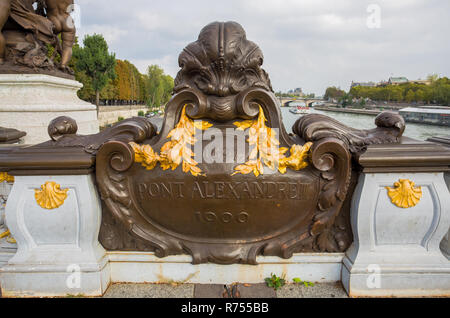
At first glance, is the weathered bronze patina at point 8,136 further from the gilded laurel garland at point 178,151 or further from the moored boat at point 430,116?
the moored boat at point 430,116

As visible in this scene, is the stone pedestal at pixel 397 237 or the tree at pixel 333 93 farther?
the tree at pixel 333 93

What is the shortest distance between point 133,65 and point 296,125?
2316 inches

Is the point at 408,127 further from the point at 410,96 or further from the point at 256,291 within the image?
the point at 410,96

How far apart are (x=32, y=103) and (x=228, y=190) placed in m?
5.24

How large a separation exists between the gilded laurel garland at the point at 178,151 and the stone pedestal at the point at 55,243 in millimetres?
497

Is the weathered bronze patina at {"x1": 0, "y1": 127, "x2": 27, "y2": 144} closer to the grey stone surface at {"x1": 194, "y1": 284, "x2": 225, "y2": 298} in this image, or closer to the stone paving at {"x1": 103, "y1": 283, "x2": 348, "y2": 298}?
the stone paving at {"x1": 103, "y1": 283, "x2": 348, "y2": 298}

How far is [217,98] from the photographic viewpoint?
224 cm

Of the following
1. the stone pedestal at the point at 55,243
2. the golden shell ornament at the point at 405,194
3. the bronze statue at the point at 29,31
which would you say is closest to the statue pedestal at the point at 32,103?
the bronze statue at the point at 29,31

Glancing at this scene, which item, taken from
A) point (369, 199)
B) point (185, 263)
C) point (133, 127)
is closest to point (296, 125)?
point (369, 199)

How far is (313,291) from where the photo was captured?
235 centimetres

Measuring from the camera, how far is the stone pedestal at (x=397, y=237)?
7.23 ft

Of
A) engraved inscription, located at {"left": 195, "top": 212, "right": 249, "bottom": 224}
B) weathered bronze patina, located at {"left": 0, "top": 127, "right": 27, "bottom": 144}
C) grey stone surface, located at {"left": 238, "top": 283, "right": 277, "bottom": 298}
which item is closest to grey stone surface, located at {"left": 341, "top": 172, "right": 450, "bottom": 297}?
grey stone surface, located at {"left": 238, "top": 283, "right": 277, "bottom": 298}

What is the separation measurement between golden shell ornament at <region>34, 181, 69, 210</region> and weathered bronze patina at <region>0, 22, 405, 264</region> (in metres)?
0.14
